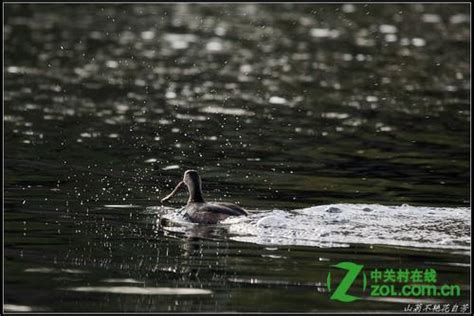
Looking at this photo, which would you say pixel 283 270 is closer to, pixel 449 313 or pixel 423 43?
pixel 449 313

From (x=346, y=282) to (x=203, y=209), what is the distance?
4030mm

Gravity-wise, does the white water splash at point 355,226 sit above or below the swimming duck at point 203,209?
below

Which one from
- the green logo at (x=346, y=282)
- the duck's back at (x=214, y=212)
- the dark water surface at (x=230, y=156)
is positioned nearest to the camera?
the green logo at (x=346, y=282)

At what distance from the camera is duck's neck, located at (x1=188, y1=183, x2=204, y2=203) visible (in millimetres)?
20320

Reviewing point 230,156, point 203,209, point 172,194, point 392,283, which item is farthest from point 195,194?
point 392,283

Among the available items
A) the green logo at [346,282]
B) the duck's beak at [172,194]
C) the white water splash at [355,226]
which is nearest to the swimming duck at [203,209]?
the duck's beak at [172,194]

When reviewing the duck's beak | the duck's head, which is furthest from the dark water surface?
the duck's head

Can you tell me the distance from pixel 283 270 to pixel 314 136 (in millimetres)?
11885

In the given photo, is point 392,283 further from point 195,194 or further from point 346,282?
point 195,194

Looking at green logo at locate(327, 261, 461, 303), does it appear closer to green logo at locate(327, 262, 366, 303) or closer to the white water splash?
green logo at locate(327, 262, 366, 303)

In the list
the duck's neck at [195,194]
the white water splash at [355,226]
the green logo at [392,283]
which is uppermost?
the duck's neck at [195,194]

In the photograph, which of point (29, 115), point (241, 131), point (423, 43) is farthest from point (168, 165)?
point (423, 43)

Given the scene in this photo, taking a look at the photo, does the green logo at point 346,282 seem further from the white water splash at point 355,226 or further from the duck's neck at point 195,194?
the duck's neck at point 195,194

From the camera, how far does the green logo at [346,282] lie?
49.5 ft
